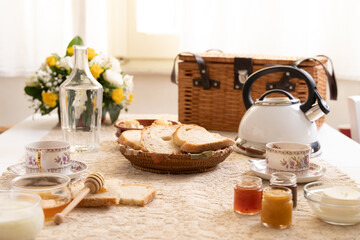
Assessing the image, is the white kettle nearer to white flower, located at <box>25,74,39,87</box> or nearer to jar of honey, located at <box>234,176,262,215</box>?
jar of honey, located at <box>234,176,262,215</box>

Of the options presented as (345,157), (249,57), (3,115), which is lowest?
(3,115)

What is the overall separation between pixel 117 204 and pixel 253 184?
29 cm

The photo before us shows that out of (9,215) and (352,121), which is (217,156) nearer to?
(9,215)

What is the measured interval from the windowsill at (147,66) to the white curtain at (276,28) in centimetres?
21

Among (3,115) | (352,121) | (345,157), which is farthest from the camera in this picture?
(3,115)

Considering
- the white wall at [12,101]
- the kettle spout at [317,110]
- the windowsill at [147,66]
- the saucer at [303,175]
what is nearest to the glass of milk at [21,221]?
the saucer at [303,175]

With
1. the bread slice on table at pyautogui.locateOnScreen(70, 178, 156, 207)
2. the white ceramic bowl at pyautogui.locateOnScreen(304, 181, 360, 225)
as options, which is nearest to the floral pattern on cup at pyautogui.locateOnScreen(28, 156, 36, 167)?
the bread slice on table at pyautogui.locateOnScreen(70, 178, 156, 207)

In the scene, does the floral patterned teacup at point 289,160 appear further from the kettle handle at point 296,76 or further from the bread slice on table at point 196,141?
the kettle handle at point 296,76

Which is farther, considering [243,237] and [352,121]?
[352,121]

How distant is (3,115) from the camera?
3.35 m

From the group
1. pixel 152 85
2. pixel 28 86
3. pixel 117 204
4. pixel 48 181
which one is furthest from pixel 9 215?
pixel 152 85

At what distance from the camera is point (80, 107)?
1.72m

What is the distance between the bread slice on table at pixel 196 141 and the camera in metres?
1.41

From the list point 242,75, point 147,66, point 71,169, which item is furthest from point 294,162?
point 147,66
